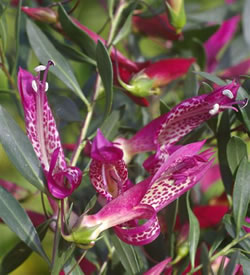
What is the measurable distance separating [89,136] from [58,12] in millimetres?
160

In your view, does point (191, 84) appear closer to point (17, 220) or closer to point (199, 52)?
A: point (199, 52)

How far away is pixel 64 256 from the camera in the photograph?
617 mm

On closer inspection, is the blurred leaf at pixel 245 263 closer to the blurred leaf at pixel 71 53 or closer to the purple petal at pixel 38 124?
the purple petal at pixel 38 124

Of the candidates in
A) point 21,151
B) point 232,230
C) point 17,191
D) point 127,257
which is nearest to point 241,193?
point 232,230

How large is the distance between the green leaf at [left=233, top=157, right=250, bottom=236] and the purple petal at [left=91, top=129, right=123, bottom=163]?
161 millimetres

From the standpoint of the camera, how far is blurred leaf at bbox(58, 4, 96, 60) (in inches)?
30.2

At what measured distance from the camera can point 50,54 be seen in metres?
0.76

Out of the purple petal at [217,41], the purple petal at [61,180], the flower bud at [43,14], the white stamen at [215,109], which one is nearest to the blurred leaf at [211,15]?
the purple petal at [217,41]

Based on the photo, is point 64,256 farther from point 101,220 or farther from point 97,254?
point 97,254

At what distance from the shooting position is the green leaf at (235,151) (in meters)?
0.69

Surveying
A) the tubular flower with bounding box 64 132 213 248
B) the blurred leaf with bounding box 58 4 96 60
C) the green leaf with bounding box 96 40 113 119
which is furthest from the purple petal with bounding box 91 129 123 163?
the blurred leaf with bounding box 58 4 96 60

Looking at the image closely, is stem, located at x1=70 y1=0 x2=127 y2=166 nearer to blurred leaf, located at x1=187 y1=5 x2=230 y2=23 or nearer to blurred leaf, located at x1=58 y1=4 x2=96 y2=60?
blurred leaf, located at x1=58 y1=4 x2=96 y2=60

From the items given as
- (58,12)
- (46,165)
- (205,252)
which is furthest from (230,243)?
(58,12)

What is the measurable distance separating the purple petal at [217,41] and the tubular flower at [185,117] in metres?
0.40
